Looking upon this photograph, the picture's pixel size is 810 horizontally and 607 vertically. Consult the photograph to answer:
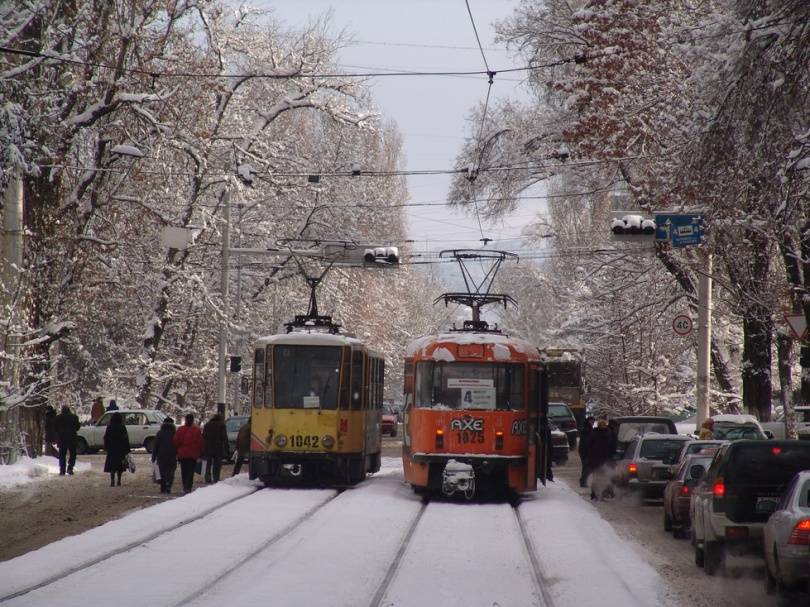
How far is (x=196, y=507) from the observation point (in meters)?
22.2

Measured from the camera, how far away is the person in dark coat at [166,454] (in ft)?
88.1

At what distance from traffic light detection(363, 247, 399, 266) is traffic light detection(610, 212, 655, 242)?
24.7 feet

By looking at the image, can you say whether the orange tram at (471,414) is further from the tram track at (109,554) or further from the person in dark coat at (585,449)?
the person in dark coat at (585,449)

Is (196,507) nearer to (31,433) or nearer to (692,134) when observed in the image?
(692,134)

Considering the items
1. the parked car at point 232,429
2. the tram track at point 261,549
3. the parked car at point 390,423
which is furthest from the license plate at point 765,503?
the parked car at point 390,423

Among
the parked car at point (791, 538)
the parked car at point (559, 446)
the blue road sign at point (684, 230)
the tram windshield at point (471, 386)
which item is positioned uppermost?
the blue road sign at point (684, 230)

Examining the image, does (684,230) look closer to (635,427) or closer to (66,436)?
(635,427)

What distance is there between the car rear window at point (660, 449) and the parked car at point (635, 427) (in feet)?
19.4

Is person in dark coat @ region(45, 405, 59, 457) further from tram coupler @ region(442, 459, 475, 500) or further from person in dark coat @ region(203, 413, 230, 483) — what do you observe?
tram coupler @ region(442, 459, 475, 500)

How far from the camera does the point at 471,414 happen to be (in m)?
24.6

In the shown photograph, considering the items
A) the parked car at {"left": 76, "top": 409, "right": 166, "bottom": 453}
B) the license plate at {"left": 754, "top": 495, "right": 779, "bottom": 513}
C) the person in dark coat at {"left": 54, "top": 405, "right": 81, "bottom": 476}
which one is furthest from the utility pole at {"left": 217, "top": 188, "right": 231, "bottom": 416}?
the license plate at {"left": 754, "top": 495, "right": 779, "bottom": 513}

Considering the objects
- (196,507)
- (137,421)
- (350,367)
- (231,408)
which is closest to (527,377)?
(350,367)

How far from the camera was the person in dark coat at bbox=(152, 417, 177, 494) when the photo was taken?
88.1 feet

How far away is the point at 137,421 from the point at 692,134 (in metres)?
31.6
